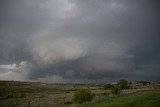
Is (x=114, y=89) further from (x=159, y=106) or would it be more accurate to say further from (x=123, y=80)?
(x=123, y=80)

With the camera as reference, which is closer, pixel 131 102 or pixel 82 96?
pixel 131 102

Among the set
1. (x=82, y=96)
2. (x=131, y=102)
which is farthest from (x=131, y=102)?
(x=82, y=96)

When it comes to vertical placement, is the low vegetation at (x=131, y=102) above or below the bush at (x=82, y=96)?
below

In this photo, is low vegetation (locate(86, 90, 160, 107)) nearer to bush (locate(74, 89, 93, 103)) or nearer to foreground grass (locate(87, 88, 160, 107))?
foreground grass (locate(87, 88, 160, 107))

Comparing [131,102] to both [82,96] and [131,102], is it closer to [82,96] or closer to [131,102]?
[131,102]

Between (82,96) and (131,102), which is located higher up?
(82,96)

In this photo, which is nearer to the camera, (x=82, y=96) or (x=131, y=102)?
(x=131, y=102)

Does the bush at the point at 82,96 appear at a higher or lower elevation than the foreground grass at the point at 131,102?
higher

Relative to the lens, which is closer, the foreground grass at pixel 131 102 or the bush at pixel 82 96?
the foreground grass at pixel 131 102

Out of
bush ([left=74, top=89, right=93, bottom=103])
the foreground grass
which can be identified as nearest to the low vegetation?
the foreground grass

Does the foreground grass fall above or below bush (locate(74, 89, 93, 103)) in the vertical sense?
below

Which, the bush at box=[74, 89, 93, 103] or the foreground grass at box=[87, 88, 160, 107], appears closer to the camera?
the foreground grass at box=[87, 88, 160, 107]

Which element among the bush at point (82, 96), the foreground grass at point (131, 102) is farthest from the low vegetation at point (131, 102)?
the bush at point (82, 96)

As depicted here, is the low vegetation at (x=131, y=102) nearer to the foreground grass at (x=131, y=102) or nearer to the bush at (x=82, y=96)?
the foreground grass at (x=131, y=102)
